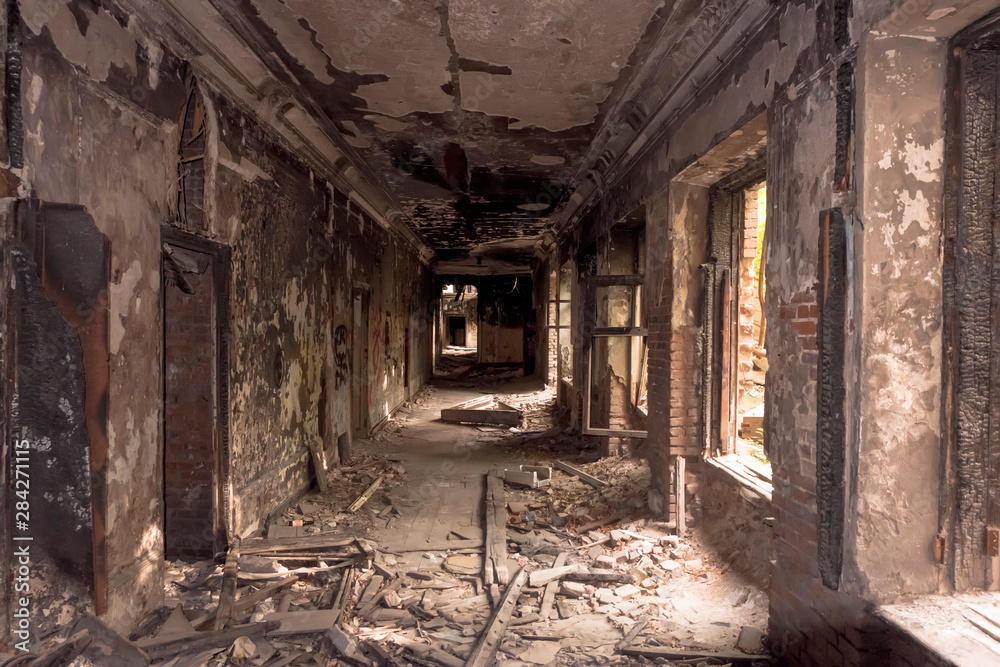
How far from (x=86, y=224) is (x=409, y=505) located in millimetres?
3852

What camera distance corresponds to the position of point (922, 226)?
7.74 ft

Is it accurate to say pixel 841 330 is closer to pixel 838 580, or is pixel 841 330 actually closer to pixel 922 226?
pixel 922 226

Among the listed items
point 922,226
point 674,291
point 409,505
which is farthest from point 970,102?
point 409,505

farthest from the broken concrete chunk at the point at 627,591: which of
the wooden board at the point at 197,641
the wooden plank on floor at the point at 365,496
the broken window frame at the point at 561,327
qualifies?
the broken window frame at the point at 561,327

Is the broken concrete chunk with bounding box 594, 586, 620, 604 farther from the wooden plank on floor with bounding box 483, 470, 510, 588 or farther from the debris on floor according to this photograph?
the debris on floor

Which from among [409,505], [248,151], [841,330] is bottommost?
[409,505]

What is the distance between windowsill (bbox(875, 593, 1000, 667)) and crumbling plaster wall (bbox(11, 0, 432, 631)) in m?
3.54

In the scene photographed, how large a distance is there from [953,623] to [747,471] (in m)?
1.97

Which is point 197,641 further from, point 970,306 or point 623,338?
point 623,338

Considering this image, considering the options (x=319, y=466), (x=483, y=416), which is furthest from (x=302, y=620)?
(x=483, y=416)

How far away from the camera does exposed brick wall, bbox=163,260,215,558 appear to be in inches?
156

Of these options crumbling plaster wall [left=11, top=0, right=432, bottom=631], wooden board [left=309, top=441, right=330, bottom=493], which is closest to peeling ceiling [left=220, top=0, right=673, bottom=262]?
crumbling plaster wall [left=11, top=0, right=432, bottom=631]

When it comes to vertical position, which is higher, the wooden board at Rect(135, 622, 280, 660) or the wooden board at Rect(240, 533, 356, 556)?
the wooden board at Rect(240, 533, 356, 556)

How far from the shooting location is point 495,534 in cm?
473
